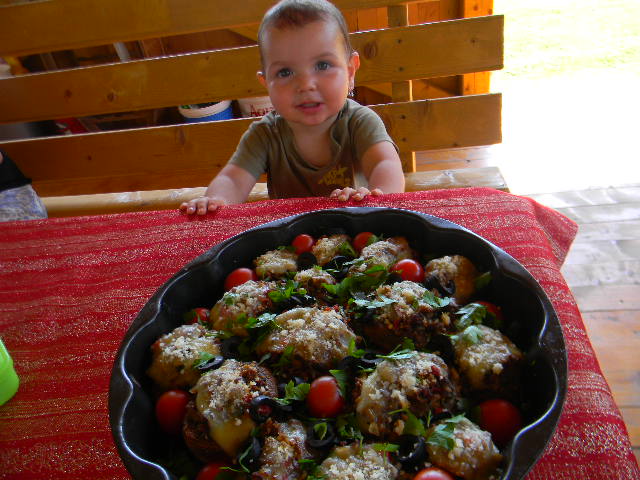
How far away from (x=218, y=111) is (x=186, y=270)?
281 centimetres

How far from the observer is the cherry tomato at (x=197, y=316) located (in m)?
0.90

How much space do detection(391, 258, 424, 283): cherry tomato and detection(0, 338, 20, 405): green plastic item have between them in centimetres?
76

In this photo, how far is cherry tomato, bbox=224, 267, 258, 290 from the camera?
0.96 m

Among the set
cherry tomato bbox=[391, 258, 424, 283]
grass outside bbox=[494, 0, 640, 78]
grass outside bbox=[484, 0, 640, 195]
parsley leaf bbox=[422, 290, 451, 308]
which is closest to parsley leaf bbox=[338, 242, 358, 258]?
cherry tomato bbox=[391, 258, 424, 283]

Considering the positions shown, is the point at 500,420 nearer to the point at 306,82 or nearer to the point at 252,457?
the point at 252,457

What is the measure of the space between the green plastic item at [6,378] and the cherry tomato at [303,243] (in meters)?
0.59

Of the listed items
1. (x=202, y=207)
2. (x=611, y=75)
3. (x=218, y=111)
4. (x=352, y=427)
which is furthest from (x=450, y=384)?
(x=611, y=75)

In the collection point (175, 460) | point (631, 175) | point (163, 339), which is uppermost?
point (163, 339)

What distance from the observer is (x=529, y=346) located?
2.44ft

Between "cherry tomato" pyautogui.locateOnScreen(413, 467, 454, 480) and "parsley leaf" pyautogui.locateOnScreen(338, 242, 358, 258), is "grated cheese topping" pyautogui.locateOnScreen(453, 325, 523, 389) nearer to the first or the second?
"cherry tomato" pyautogui.locateOnScreen(413, 467, 454, 480)

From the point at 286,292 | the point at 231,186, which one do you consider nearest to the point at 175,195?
the point at 231,186

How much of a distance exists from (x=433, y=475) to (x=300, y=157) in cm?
138

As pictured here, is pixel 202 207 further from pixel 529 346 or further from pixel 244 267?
pixel 529 346

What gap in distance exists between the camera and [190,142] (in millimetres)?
2551
